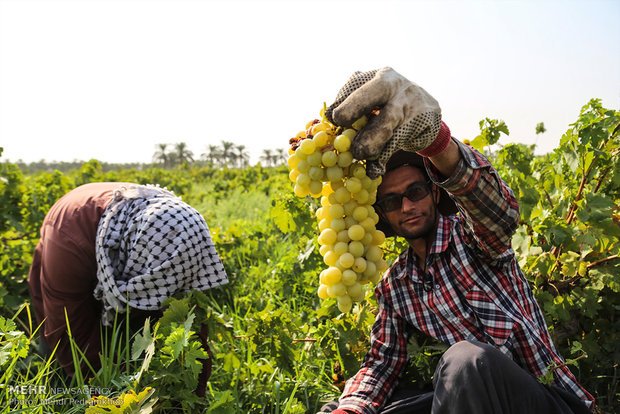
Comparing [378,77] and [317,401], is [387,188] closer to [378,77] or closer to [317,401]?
[378,77]

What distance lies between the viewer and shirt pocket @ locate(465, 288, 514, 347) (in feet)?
5.81

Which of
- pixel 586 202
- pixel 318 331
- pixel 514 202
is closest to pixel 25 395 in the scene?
pixel 318 331

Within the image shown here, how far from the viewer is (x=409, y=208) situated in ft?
6.32

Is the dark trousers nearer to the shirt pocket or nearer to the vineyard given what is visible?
the shirt pocket

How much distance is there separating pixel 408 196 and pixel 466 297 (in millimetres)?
524

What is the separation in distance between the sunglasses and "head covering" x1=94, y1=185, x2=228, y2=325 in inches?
38.4

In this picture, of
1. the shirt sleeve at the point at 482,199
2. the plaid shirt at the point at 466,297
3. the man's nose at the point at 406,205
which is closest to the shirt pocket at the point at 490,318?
the plaid shirt at the point at 466,297

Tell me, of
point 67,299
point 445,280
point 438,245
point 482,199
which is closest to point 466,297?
point 445,280

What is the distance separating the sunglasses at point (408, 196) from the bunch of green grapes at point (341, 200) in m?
0.46

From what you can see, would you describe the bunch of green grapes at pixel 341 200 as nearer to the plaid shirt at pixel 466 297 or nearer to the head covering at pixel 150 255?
the plaid shirt at pixel 466 297

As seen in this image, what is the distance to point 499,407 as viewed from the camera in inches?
56.9

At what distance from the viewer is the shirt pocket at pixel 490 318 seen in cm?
177

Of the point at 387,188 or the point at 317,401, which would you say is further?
the point at 317,401

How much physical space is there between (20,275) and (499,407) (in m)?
4.20
